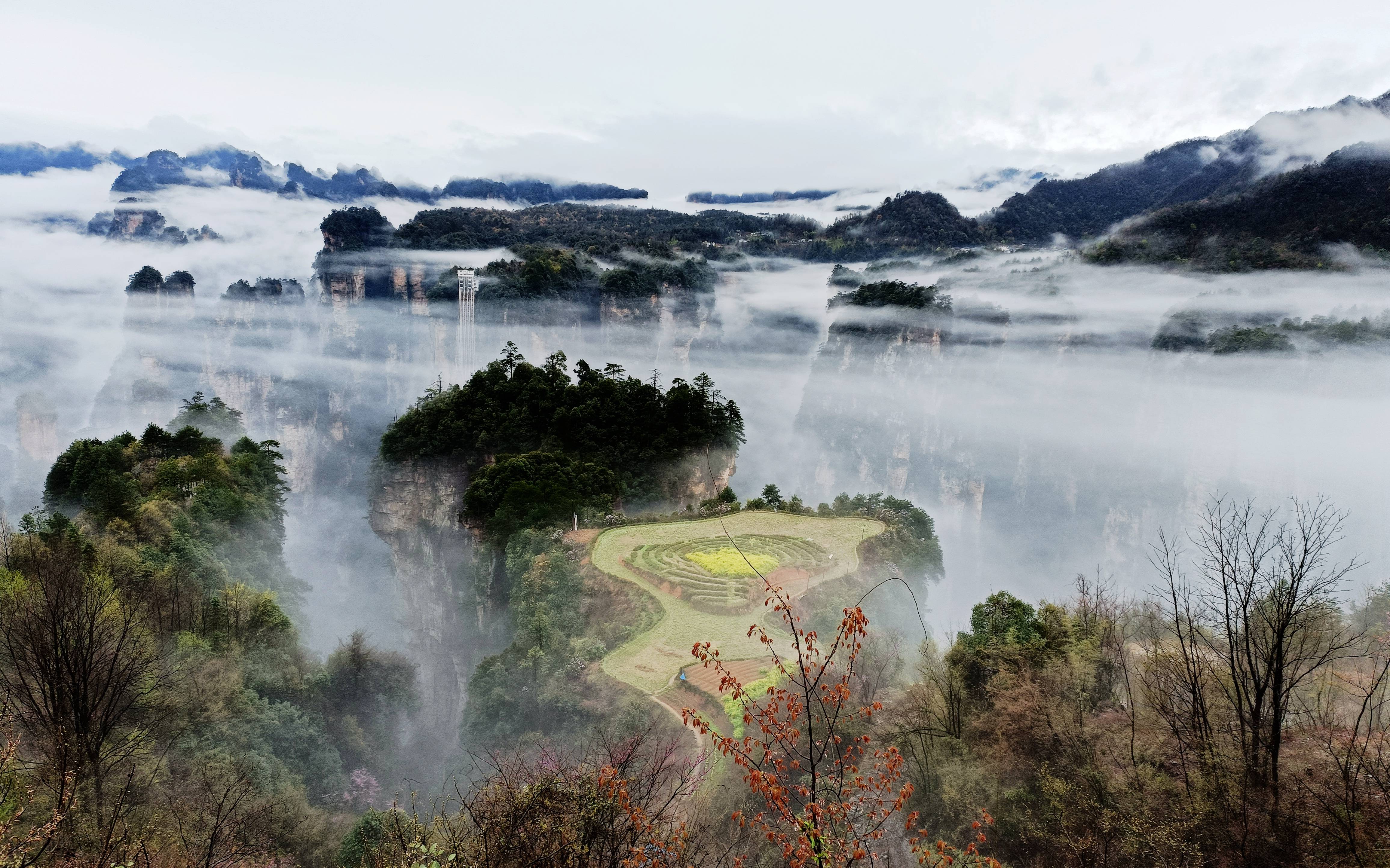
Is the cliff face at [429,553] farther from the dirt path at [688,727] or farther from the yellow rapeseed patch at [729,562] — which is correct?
the dirt path at [688,727]

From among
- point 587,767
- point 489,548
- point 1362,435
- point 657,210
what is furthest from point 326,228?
point 1362,435

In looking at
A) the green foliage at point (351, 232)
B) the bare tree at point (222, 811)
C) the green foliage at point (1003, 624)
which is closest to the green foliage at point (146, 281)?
the green foliage at point (351, 232)

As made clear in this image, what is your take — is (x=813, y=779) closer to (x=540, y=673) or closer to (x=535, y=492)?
(x=540, y=673)

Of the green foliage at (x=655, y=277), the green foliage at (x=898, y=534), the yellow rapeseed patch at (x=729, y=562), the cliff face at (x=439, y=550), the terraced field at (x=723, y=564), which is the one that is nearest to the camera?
the terraced field at (x=723, y=564)

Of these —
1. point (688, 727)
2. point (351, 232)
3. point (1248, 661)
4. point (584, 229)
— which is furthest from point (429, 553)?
point (584, 229)

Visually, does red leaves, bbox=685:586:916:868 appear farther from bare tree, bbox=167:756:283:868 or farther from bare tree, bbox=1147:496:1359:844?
bare tree, bbox=167:756:283:868

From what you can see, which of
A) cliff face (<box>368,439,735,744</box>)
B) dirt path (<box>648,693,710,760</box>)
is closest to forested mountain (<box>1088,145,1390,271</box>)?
cliff face (<box>368,439,735,744</box>)
